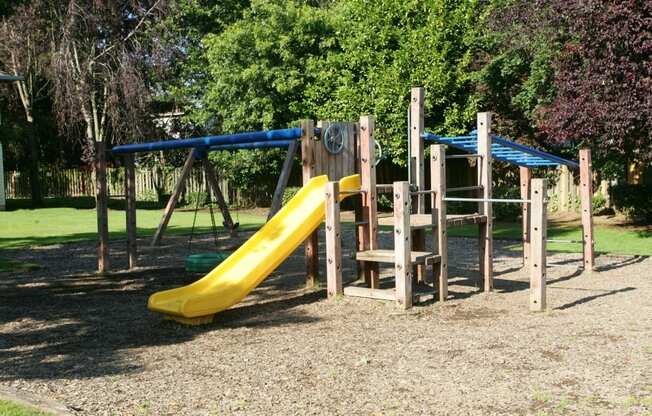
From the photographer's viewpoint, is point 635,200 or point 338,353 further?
point 635,200

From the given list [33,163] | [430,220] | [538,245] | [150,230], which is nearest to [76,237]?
[150,230]

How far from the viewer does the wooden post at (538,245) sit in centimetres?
771

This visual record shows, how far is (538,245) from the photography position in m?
7.75

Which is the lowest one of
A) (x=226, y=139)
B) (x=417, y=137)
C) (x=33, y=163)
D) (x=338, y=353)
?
(x=338, y=353)

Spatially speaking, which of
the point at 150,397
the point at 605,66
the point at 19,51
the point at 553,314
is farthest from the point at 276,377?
the point at 19,51

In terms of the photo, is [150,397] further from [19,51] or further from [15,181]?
[15,181]

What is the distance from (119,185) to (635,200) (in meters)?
24.2

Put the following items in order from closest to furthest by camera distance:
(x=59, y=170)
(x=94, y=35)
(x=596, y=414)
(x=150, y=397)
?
(x=596, y=414) → (x=150, y=397) → (x=94, y=35) → (x=59, y=170)

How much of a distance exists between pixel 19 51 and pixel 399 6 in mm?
16262

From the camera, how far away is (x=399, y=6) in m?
20.8

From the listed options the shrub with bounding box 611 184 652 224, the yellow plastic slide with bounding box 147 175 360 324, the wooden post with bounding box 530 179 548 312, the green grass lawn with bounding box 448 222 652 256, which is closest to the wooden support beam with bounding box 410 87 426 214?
the yellow plastic slide with bounding box 147 175 360 324

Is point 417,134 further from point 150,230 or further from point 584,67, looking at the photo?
point 150,230

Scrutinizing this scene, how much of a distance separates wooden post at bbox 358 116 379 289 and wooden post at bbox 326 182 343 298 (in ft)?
1.92

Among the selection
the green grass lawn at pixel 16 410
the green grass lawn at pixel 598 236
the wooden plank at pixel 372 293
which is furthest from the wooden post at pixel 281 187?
the green grass lawn at pixel 598 236
